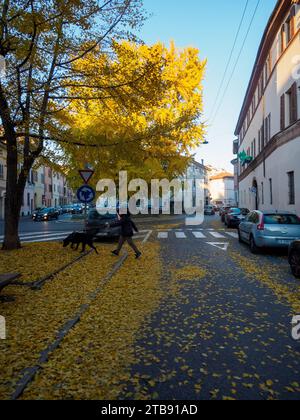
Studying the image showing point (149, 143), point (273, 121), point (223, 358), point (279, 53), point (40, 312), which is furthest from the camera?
point (273, 121)

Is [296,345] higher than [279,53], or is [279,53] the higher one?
[279,53]

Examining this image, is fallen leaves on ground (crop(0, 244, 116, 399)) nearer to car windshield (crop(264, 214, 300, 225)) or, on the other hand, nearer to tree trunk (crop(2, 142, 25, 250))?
tree trunk (crop(2, 142, 25, 250))

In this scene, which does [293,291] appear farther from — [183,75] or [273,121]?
[183,75]

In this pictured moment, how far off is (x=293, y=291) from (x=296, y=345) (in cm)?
294

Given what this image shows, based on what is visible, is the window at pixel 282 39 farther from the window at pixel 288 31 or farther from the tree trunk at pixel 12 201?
the tree trunk at pixel 12 201

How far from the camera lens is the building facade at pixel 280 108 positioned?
18.2 m

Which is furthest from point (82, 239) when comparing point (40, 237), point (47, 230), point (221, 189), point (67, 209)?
point (221, 189)

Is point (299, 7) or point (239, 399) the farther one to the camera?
point (299, 7)

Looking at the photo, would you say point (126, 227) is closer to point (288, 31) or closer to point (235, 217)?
point (235, 217)

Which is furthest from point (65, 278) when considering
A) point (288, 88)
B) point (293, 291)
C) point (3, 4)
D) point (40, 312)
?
point (288, 88)

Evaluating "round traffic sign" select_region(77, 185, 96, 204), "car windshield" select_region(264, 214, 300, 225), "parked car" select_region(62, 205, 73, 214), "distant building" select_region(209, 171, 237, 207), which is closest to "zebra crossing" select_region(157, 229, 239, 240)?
"car windshield" select_region(264, 214, 300, 225)

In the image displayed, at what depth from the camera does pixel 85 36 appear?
11031 millimetres

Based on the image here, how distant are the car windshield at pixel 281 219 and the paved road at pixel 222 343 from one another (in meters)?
3.94

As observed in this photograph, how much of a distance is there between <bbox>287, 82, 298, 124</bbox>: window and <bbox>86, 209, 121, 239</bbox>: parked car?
36.4ft
